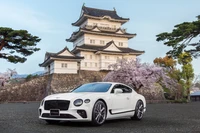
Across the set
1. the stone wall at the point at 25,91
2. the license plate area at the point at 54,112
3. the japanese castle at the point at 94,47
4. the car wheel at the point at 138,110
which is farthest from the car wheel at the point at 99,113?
the japanese castle at the point at 94,47

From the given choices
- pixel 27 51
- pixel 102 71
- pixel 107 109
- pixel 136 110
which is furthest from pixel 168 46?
pixel 102 71

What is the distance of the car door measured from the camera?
776 centimetres

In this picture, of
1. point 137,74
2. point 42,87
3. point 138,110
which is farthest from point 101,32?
point 138,110

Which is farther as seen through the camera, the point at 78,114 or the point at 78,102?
the point at 78,102

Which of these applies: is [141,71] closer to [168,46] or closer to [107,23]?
[168,46]

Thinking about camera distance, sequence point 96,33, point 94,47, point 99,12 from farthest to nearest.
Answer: point 99,12 → point 96,33 → point 94,47

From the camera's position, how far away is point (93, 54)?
44156 millimetres

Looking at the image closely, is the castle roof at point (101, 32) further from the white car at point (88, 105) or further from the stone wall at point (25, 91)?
the white car at point (88, 105)

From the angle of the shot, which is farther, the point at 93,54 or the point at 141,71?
the point at 93,54

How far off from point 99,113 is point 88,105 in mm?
521

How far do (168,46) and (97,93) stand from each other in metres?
14.9

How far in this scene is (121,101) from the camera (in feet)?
26.7

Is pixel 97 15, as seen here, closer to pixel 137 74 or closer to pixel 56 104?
pixel 137 74

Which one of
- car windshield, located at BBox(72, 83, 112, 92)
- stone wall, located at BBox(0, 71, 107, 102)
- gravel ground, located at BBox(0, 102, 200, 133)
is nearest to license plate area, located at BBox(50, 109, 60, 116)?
gravel ground, located at BBox(0, 102, 200, 133)
